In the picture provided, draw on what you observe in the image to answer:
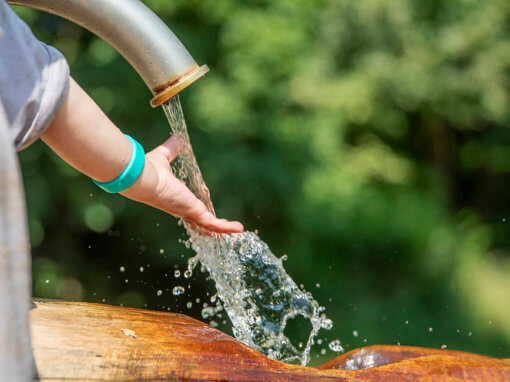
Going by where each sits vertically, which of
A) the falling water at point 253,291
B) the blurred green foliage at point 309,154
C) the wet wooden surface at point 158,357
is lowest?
the wet wooden surface at point 158,357

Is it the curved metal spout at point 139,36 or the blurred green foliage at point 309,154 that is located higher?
the blurred green foliage at point 309,154

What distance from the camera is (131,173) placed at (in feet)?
3.26

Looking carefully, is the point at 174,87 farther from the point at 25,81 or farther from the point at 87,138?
the point at 25,81

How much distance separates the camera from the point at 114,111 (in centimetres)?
368

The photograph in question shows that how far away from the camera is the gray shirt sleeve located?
77cm

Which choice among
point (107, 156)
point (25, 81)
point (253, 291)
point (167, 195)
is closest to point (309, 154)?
point (253, 291)

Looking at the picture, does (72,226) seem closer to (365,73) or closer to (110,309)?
(365,73)

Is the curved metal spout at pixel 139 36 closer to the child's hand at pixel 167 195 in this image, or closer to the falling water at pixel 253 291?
the child's hand at pixel 167 195

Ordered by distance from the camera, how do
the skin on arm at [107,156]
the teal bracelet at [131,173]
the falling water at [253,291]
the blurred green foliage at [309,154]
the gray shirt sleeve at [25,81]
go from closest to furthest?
1. the gray shirt sleeve at [25,81]
2. the skin on arm at [107,156]
3. the teal bracelet at [131,173]
4. the falling water at [253,291]
5. the blurred green foliage at [309,154]

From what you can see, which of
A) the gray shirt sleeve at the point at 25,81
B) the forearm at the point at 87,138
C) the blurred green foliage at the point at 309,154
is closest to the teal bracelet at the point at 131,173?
the forearm at the point at 87,138

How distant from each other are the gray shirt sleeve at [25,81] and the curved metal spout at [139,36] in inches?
8.0

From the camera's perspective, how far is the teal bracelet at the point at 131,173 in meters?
0.99

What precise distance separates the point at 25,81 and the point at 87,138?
0.48ft

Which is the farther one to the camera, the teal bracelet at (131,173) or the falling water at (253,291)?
the falling water at (253,291)
